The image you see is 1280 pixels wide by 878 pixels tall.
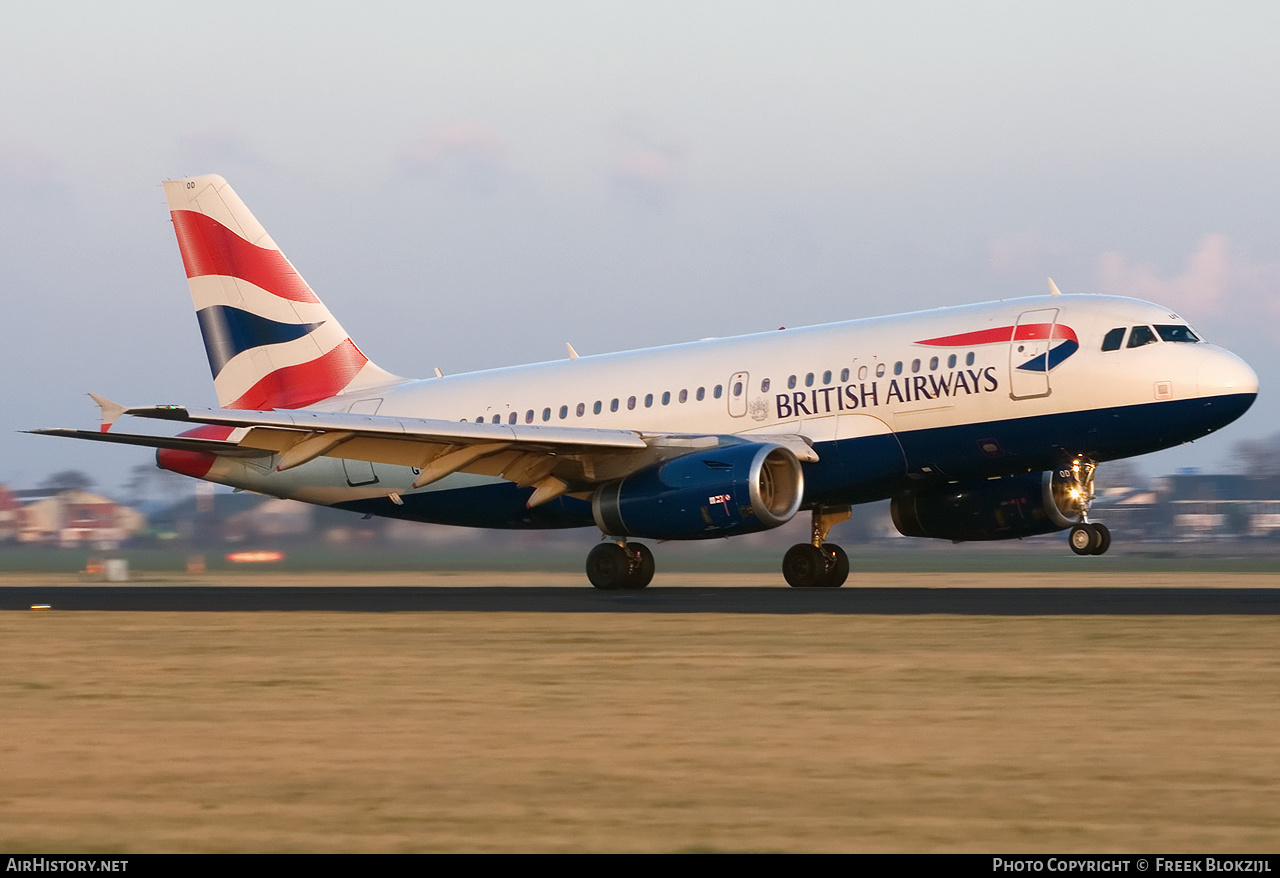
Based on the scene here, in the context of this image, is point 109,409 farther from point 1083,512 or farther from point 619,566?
point 1083,512

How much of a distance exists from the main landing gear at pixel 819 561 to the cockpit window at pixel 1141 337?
6.82 m

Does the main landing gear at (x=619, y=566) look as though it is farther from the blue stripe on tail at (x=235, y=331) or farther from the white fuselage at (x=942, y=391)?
the blue stripe on tail at (x=235, y=331)

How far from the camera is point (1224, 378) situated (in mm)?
27172

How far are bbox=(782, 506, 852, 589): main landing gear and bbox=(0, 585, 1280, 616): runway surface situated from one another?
1.49 metres

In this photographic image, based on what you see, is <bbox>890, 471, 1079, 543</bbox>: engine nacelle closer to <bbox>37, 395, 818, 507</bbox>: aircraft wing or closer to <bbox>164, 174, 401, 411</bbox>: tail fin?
<bbox>37, 395, 818, 507</bbox>: aircraft wing

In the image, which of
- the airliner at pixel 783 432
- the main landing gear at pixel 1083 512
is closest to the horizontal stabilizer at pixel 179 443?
the airliner at pixel 783 432

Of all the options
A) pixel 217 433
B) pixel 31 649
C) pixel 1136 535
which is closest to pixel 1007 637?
pixel 31 649

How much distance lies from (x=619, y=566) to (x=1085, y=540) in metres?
8.39

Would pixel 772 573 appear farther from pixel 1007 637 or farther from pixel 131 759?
pixel 131 759

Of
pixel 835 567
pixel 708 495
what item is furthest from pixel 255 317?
pixel 835 567

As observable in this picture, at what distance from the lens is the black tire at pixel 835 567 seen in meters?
32.0

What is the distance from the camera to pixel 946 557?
65.9m

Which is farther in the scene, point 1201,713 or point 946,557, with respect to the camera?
point 946,557
